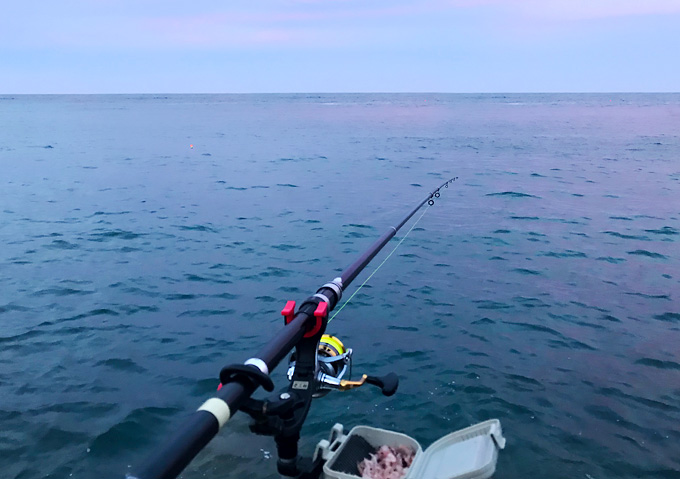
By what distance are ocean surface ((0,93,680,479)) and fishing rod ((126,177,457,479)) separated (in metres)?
2.40

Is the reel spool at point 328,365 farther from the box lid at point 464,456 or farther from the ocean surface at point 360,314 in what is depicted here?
the ocean surface at point 360,314

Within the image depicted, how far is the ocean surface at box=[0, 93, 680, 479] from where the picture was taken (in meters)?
6.48

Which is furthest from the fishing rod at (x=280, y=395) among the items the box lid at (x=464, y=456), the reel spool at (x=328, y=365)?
the box lid at (x=464, y=456)

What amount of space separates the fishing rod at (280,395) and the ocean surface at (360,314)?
2.40 m

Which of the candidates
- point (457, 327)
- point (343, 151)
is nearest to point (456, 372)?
point (457, 327)

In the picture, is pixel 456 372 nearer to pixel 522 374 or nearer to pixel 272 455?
pixel 522 374

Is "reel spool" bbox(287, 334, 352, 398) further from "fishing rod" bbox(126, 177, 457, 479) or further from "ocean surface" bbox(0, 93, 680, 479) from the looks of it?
"ocean surface" bbox(0, 93, 680, 479)

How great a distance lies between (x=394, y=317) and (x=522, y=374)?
254 centimetres

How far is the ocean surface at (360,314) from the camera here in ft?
21.2

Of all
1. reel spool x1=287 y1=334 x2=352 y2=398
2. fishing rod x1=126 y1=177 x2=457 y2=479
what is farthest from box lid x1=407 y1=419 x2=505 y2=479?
reel spool x1=287 y1=334 x2=352 y2=398

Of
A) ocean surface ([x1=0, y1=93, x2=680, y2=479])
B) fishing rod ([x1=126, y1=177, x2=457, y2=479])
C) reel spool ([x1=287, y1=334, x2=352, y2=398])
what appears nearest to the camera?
fishing rod ([x1=126, y1=177, x2=457, y2=479])

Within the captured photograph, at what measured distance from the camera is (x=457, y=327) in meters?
9.36

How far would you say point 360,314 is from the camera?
389 inches

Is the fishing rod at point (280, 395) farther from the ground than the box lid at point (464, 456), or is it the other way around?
the fishing rod at point (280, 395)
